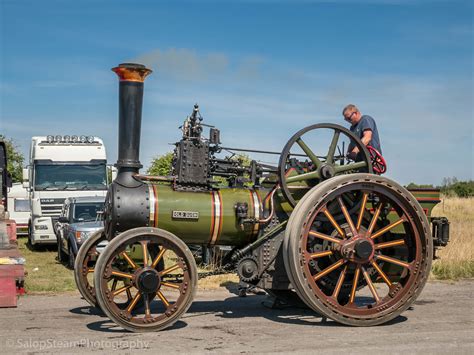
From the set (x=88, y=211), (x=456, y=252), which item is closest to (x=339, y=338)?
(x=456, y=252)

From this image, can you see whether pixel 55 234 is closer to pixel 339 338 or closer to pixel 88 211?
pixel 88 211

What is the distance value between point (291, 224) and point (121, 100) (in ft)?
7.64

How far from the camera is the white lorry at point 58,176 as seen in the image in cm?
1870

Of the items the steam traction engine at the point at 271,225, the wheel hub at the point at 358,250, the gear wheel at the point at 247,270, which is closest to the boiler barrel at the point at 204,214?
the steam traction engine at the point at 271,225

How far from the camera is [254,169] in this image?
27.8 feet

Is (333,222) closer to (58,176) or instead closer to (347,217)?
(347,217)

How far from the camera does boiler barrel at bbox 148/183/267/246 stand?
7.90 m

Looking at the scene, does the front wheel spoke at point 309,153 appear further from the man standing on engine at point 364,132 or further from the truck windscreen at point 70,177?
the truck windscreen at point 70,177

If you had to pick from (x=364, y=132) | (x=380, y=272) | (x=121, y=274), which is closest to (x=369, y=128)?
(x=364, y=132)

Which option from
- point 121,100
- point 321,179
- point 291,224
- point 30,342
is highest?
point 121,100

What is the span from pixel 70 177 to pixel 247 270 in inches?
472

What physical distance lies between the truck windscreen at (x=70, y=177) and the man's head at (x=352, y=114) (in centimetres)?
1127

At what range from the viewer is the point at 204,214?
8039mm

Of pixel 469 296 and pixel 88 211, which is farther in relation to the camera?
pixel 88 211
